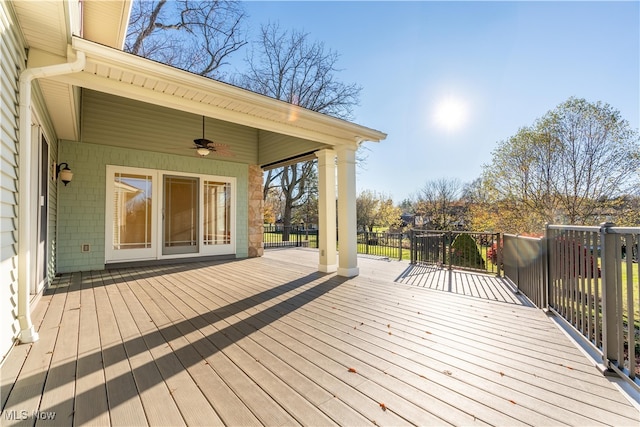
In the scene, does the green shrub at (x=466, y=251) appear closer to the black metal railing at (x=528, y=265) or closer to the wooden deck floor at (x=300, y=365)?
the black metal railing at (x=528, y=265)

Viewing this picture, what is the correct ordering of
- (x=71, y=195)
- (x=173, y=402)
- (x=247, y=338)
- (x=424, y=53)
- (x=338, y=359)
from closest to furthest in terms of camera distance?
(x=173, y=402) < (x=338, y=359) < (x=247, y=338) < (x=71, y=195) < (x=424, y=53)

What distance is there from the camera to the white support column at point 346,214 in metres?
5.16

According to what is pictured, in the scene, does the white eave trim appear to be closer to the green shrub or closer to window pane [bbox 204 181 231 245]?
window pane [bbox 204 181 231 245]

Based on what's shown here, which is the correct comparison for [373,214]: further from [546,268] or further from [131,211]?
[546,268]

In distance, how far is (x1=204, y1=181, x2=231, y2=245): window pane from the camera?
275 inches

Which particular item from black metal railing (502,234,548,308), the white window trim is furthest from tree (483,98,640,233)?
the white window trim

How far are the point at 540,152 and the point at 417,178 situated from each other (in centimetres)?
1452

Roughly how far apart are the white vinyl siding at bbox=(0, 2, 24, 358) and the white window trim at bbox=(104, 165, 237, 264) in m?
3.76

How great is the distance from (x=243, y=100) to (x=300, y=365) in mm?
3155

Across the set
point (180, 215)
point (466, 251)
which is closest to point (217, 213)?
point (180, 215)

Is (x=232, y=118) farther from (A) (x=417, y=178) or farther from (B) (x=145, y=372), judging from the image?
(A) (x=417, y=178)

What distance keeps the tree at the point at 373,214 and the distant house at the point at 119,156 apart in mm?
14259

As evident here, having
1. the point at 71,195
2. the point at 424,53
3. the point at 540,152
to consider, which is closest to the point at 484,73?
the point at 424,53

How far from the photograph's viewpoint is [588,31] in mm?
6105
